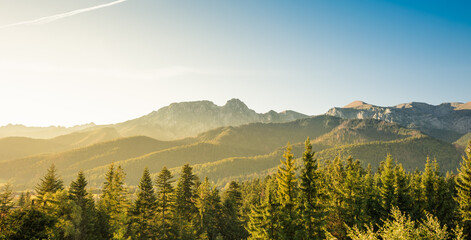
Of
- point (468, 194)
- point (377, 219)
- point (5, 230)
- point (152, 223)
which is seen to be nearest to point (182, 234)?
point (152, 223)

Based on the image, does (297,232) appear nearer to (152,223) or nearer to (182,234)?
(182,234)

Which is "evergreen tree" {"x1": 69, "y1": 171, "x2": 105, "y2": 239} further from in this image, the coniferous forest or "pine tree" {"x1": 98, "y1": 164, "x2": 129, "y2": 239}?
"pine tree" {"x1": 98, "y1": 164, "x2": 129, "y2": 239}

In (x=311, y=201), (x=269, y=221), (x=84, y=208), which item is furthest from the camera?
(x=84, y=208)

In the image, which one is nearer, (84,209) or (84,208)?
(84,209)

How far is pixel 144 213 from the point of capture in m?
41.9

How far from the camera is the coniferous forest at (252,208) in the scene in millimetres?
28984

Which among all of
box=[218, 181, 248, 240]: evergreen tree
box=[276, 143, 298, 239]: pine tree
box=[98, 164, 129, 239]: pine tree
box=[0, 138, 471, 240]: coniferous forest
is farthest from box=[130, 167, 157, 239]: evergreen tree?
box=[276, 143, 298, 239]: pine tree

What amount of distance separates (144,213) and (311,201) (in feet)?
89.4

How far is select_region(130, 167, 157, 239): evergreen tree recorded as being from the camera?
40.4 m

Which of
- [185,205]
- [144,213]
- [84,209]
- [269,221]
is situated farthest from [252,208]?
[84,209]

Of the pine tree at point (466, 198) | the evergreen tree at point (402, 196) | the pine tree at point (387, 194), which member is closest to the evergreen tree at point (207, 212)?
the pine tree at point (387, 194)

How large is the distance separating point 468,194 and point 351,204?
54.2ft

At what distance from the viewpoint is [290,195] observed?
30094mm

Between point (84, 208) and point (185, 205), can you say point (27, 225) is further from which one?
point (185, 205)
